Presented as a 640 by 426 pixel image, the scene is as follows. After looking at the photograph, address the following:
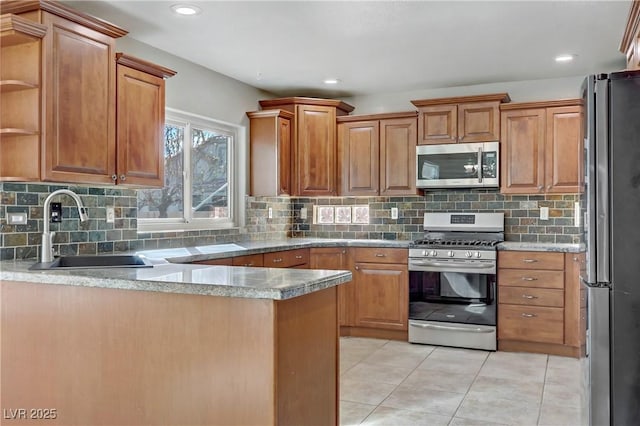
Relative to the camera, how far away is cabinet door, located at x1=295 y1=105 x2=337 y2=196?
5.36m

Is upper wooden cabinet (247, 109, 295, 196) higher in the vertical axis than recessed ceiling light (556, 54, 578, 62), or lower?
lower

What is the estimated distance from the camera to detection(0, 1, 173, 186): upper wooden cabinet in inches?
109

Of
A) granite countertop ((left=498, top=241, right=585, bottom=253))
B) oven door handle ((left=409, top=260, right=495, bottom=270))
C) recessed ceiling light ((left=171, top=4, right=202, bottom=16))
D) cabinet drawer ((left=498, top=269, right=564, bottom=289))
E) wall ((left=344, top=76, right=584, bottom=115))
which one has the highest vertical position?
recessed ceiling light ((left=171, top=4, right=202, bottom=16))

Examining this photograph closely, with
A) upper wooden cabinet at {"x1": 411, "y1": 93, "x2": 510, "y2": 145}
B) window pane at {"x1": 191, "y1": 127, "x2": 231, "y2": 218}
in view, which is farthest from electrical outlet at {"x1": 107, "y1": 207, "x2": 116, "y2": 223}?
upper wooden cabinet at {"x1": 411, "y1": 93, "x2": 510, "y2": 145}

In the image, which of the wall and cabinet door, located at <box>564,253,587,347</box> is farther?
the wall

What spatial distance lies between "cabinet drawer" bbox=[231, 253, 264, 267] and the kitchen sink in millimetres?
1059

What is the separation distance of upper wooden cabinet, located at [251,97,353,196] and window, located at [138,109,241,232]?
40 cm

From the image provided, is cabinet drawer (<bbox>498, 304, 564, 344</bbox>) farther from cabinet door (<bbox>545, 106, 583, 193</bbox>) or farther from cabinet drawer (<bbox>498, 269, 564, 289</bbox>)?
cabinet door (<bbox>545, 106, 583, 193</bbox>)

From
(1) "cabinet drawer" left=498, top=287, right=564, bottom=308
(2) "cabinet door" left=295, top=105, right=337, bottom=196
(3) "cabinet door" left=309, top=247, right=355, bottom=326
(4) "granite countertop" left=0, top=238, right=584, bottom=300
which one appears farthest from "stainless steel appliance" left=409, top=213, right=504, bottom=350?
(4) "granite countertop" left=0, top=238, right=584, bottom=300

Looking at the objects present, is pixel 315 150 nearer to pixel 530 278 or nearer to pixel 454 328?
pixel 454 328

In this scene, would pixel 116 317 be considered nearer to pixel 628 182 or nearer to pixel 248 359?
pixel 248 359

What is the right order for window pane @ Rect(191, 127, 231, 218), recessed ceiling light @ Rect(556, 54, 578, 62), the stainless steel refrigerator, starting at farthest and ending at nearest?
1. window pane @ Rect(191, 127, 231, 218)
2. recessed ceiling light @ Rect(556, 54, 578, 62)
3. the stainless steel refrigerator

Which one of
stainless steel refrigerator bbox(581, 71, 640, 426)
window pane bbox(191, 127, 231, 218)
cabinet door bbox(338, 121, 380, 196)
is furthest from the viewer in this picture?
cabinet door bbox(338, 121, 380, 196)

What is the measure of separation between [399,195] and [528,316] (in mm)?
1628
